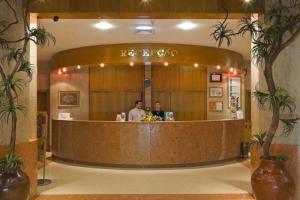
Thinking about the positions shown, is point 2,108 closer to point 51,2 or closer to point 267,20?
point 51,2

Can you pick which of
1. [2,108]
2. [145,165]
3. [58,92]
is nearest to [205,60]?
[145,165]

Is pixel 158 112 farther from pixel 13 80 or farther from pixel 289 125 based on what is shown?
pixel 13 80

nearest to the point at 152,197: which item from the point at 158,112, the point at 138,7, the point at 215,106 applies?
the point at 138,7

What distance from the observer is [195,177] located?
6953 millimetres

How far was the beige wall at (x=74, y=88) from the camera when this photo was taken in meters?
10.9

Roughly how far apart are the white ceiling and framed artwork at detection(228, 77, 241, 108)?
173cm

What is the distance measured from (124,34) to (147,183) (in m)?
3.44

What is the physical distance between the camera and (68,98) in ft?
36.2

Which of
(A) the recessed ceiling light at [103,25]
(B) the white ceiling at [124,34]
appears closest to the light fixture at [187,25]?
(B) the white ceiling at [124,34]

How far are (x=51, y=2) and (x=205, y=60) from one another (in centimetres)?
508

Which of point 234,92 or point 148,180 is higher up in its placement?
point 234,92

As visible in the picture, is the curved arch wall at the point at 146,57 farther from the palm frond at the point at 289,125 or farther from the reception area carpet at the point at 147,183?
the palm frond at the point at 289,125

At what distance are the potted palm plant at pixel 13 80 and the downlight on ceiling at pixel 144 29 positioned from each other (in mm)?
2652

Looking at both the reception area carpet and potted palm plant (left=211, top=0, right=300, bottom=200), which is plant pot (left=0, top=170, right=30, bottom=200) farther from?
potted palm plant (left=211, top=0, right=300, bottom=200)
